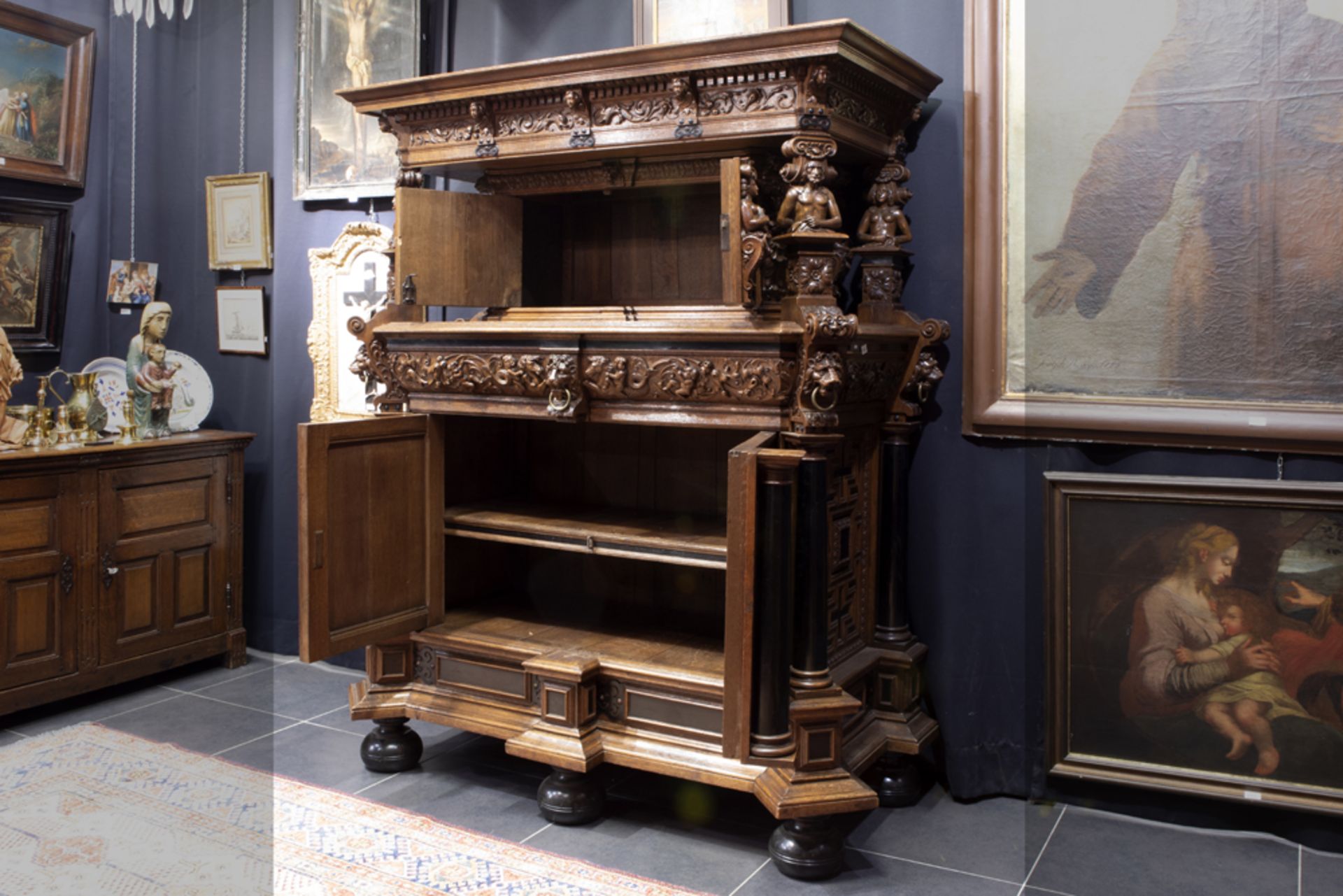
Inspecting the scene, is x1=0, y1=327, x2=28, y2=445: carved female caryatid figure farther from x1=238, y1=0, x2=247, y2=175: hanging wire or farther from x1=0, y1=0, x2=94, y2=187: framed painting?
x1=238, y1=0, x2=247, y2=175: hanging wire

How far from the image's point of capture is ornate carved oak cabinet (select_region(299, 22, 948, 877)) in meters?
3.00

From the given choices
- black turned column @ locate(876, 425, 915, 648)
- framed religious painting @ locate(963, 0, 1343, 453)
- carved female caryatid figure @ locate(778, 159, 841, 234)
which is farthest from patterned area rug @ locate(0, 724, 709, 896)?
framed religious painting @ locate(963, 0, 1343, 453)

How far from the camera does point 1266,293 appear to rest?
312cm

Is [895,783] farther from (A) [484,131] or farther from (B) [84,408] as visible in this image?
(B) [84,408]

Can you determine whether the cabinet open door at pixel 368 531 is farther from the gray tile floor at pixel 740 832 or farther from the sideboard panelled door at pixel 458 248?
the gray tile floor at pixel 740 832

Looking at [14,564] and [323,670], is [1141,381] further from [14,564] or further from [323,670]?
[14,564]

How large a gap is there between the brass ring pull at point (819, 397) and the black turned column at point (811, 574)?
0.45 feet

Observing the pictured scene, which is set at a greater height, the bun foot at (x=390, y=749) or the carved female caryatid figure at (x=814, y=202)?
the carved female caryatid figure at (x=814, y=202)

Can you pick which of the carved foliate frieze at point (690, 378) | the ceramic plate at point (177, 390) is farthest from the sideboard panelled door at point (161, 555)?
the carved foliate frieze at point (690, 378)

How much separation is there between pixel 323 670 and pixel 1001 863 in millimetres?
3139

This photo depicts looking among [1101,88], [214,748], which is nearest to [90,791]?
[214,748]

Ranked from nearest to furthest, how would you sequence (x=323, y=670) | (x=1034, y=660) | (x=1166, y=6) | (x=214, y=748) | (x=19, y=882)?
(x=19, y=882) < (x=1166, y=6) < (x=1034, y=660) < (x=214, y=748) < (x=323, y=670)

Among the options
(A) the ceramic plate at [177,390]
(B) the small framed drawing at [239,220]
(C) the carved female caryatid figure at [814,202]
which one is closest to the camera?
(C) the carved female caryatid figure at [814,202]

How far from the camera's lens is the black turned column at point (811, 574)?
9.86 feet
